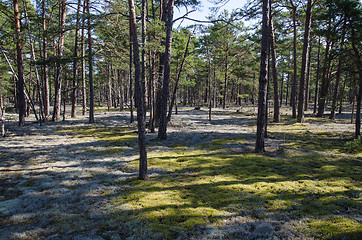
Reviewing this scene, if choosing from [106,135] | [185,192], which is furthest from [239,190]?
[106,135]

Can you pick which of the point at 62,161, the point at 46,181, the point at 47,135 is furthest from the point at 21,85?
the point at 46,181

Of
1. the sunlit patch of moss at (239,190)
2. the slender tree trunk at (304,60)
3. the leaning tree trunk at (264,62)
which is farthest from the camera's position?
the slender tree trunk at (304,60)

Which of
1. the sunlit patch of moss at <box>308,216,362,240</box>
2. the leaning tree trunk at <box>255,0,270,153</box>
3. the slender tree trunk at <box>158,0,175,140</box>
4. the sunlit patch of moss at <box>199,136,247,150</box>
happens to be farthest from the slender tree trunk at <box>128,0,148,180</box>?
the slender tree trunk at <box>158,0,175,140</box>

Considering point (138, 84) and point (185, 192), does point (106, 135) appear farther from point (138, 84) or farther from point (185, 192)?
point (185, 192)

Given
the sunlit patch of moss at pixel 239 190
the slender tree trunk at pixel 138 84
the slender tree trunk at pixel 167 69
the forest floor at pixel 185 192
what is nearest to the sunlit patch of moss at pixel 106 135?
the forest floor at pixel 185 192

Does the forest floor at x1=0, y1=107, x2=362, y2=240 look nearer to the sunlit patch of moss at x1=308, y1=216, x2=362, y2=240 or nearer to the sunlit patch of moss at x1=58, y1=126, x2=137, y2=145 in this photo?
the sunlit patch of moss at x1=308, y1=216, x2=362, y2=240

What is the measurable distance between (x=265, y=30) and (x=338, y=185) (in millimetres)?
6544

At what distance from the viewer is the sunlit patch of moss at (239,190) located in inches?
178

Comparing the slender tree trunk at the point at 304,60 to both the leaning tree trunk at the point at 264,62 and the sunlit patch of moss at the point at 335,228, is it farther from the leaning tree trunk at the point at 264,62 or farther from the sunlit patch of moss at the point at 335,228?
the sunlit patch of moss at the point at 335,228

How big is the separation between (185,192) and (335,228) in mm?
3401

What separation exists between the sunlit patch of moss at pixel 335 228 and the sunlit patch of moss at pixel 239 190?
0.72ft

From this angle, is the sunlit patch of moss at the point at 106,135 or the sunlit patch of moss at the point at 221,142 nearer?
the sunlit patch of moss at the point at 221,142

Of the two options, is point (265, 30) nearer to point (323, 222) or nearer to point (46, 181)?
point (323, 222)

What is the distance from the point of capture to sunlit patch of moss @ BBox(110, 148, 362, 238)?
4.52m
